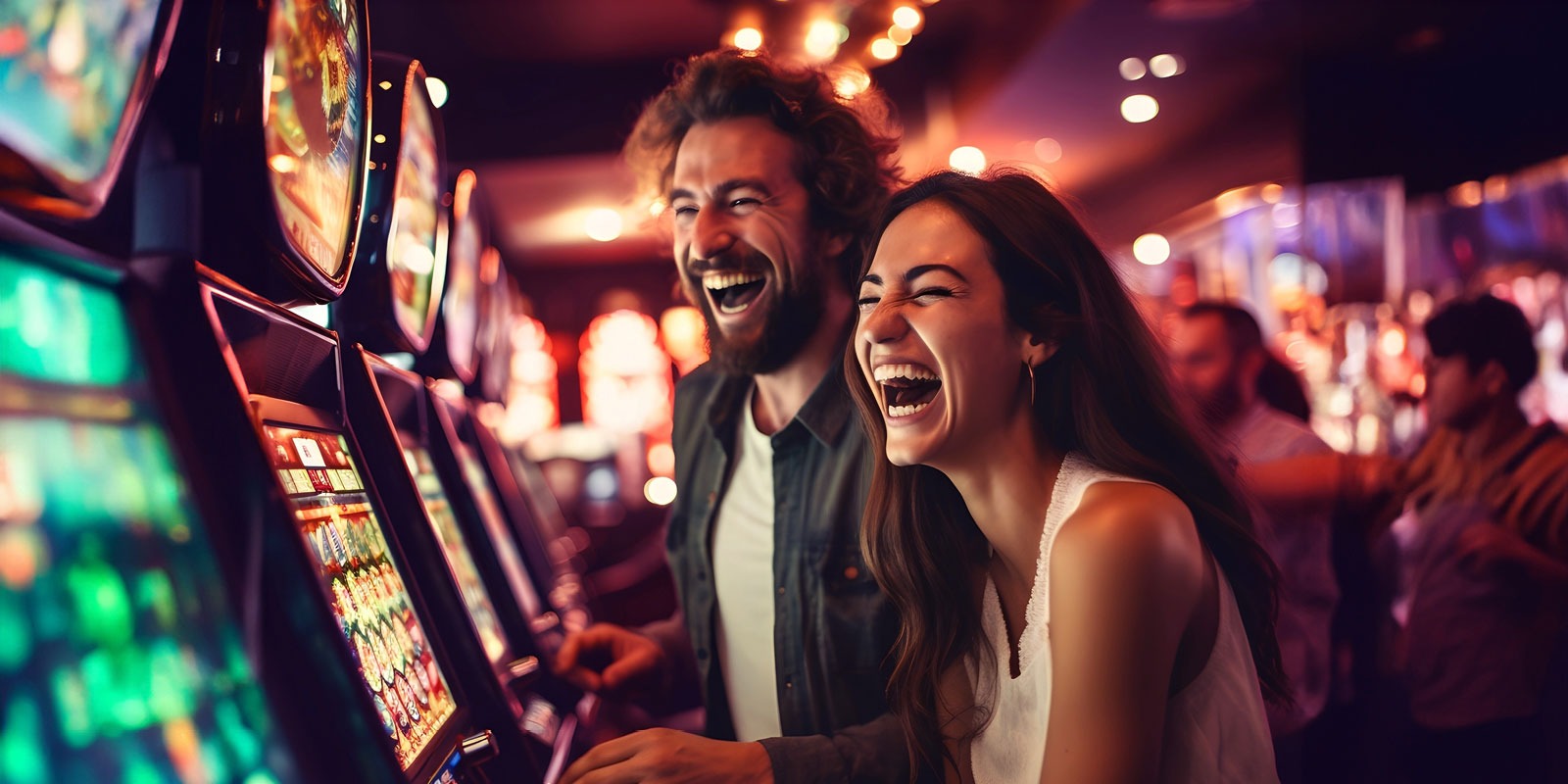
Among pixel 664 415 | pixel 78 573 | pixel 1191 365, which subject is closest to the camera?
pixel 78 573

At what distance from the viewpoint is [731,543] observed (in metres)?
1.66

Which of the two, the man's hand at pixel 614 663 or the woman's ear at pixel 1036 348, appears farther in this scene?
the man's hand at pixel 614 663

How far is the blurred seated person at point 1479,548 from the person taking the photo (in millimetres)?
2379

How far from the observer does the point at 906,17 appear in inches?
186

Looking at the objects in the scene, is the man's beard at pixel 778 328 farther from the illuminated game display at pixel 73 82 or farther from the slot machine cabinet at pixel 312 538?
the illuminated game display at pixel 73 82

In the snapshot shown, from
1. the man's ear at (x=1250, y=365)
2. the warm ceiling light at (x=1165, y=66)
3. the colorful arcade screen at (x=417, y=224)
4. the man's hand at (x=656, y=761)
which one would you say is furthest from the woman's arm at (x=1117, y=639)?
the warm ceiling light at (x=1165, y=66)

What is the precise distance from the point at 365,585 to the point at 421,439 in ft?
2.67

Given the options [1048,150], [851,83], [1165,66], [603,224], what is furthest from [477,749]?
[603,224]

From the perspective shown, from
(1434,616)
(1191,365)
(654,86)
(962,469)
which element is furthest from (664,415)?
(962,469)

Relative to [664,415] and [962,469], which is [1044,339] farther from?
[664,415]

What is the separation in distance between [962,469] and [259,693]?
745 mm

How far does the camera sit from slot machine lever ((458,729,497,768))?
1173 mm

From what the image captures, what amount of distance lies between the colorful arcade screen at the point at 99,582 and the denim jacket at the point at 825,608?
2.52 ft

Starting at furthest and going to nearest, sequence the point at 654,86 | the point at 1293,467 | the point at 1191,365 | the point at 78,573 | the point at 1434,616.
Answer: the point at 654,86 < the point at 1191,365 < the point at 1434,616 < the point at 1293,467 < the point at 78,573
